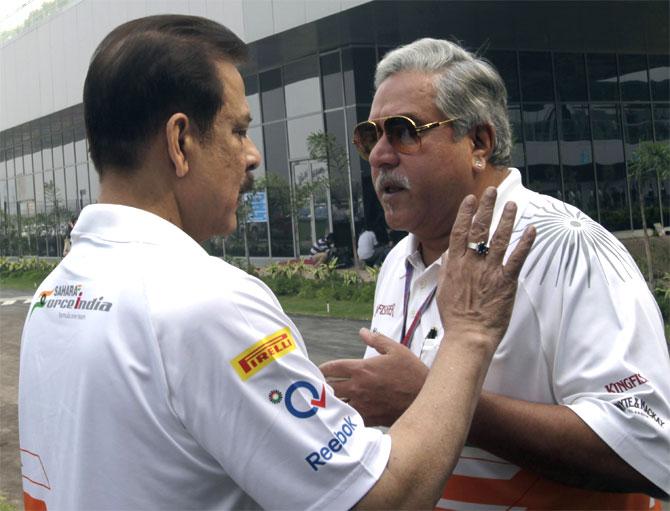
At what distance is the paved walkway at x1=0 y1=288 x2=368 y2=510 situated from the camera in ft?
21.6

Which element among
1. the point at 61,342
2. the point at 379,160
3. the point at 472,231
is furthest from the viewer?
the point at 379,160

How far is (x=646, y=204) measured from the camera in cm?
2545

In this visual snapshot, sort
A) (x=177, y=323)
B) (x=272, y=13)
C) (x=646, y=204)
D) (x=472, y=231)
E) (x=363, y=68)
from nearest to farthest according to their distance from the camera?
(x=177, y=323)
(x=472, y=231)
(x=272, y=13)
(x=363, y=68)
(x=646, y=204)

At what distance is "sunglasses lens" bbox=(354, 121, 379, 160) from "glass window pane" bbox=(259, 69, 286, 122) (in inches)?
829

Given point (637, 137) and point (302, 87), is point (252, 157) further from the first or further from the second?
point (637, 137)

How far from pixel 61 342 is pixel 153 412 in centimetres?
31

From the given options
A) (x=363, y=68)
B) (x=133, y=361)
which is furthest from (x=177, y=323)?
(x=363, y=68)

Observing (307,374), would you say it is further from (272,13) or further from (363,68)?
(363,68)

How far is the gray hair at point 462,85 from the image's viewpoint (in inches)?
110

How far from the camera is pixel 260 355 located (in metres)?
1.59

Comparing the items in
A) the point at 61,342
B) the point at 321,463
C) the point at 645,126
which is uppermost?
the point at 645,126

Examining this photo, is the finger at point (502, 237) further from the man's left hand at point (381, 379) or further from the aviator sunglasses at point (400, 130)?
the aviator sunglasses at point (400, 130)

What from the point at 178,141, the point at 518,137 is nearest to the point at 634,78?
the point at 518,137

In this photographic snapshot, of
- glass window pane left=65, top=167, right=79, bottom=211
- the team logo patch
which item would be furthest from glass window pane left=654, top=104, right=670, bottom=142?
the team logo patch
